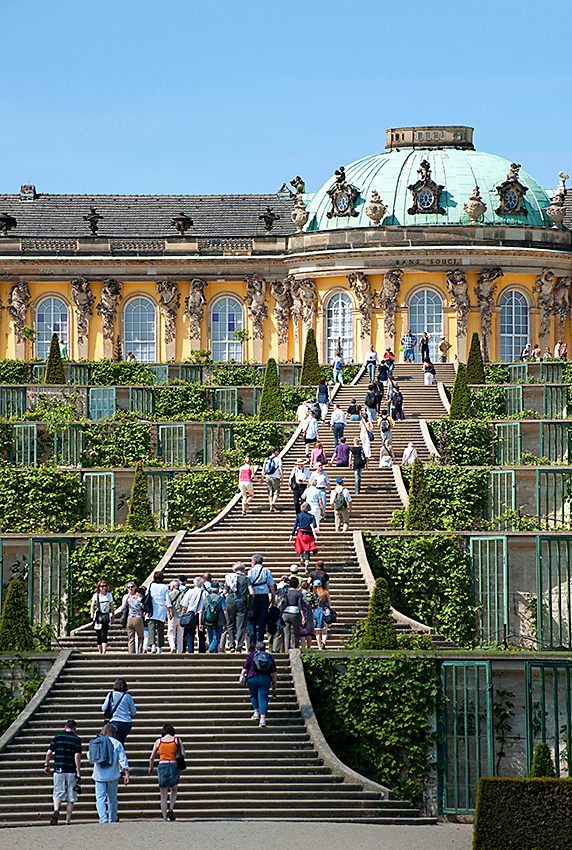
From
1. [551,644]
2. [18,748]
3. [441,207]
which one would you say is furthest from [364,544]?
[441,207]

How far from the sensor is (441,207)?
193 ft

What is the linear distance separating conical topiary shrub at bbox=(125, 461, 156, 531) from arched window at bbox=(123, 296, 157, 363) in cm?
2926

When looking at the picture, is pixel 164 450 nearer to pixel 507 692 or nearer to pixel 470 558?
pixel 470 558

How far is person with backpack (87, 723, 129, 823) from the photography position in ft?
66.4

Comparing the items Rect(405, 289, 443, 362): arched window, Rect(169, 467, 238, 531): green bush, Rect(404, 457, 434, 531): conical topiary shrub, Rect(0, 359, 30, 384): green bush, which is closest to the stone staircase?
Rect(404, 457, 434, 531): conical topiary shrub

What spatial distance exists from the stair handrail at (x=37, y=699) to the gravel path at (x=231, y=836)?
3.19 m

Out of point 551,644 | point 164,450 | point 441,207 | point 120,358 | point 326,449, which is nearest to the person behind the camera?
point 551,644

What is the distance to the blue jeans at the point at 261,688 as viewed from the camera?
23531 mm

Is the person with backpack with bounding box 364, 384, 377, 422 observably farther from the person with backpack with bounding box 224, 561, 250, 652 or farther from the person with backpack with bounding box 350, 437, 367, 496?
the person with backpack with bounding box 224, 561, 250, 652

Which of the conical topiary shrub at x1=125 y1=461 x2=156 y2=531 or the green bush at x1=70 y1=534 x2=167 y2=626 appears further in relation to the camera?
the conical topiary shrub at x1=125 y1=461 x2=156 y2=531

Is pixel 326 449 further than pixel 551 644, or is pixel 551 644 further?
pixel 326 449

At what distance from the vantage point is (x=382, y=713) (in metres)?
24.8

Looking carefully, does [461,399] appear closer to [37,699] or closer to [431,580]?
[431,580]

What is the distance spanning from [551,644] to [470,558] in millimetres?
2436
